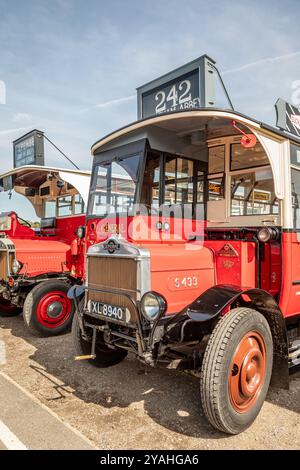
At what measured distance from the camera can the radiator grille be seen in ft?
Answer: 10.3

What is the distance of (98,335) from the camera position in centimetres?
359

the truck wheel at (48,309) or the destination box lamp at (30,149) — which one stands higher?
the destination box lamp at (30,149)

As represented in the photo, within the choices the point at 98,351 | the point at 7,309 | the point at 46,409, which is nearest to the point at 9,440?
the point at 46,409

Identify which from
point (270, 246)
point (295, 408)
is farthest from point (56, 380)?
point (270, 246)

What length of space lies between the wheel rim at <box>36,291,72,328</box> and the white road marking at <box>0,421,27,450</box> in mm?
3005

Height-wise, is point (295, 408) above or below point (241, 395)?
below

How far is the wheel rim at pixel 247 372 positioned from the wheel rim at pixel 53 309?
12.4 ft

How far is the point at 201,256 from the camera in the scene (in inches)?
142

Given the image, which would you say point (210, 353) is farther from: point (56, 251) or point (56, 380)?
point (56, 251)

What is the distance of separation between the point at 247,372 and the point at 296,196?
6.30ft

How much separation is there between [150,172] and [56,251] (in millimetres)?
3227

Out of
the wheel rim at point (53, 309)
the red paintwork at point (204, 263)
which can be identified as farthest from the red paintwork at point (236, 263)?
the wheel rim at point (53, 309)

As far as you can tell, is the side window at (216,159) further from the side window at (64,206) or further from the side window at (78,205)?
the side window at (64,206)

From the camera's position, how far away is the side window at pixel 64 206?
7520 mm
